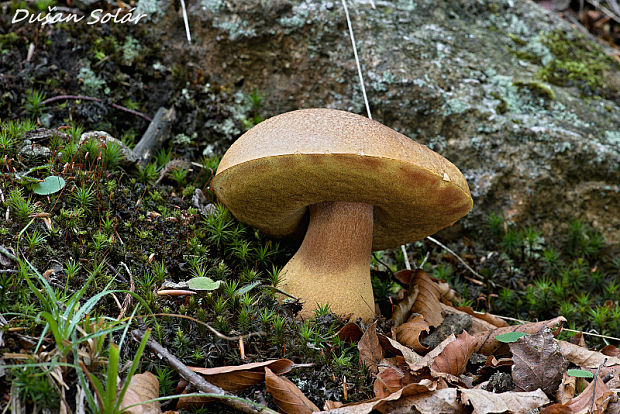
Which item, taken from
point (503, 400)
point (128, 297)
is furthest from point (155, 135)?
point (503, 400)

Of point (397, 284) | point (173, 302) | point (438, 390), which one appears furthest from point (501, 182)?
point (173, 302)

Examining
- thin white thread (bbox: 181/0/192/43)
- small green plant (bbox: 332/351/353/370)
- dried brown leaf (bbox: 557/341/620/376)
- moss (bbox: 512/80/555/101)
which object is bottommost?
dried brown leaf (bbox: 557/341/620/376)

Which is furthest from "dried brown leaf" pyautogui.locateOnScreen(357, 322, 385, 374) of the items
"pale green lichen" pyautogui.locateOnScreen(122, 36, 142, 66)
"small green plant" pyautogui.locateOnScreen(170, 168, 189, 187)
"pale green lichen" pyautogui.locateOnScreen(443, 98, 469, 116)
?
"pale green lichen" pyautogui.locateOnScreen(122, 36, 142, 66)

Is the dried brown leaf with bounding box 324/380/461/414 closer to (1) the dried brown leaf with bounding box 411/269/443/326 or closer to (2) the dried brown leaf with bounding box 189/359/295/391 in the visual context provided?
(2) the dried brown leaf with bounding box 189/359/295/391

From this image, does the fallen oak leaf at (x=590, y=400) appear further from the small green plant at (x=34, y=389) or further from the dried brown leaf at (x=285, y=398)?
the small green plant at (x=34, y=389)

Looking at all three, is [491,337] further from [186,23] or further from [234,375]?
[186,23]

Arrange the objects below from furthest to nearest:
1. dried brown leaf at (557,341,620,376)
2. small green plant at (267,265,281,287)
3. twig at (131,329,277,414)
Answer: small green plant at (267,265,281,287)
dried brown leaf at (557,341,620,376)
twig at (131,329,277,414)
